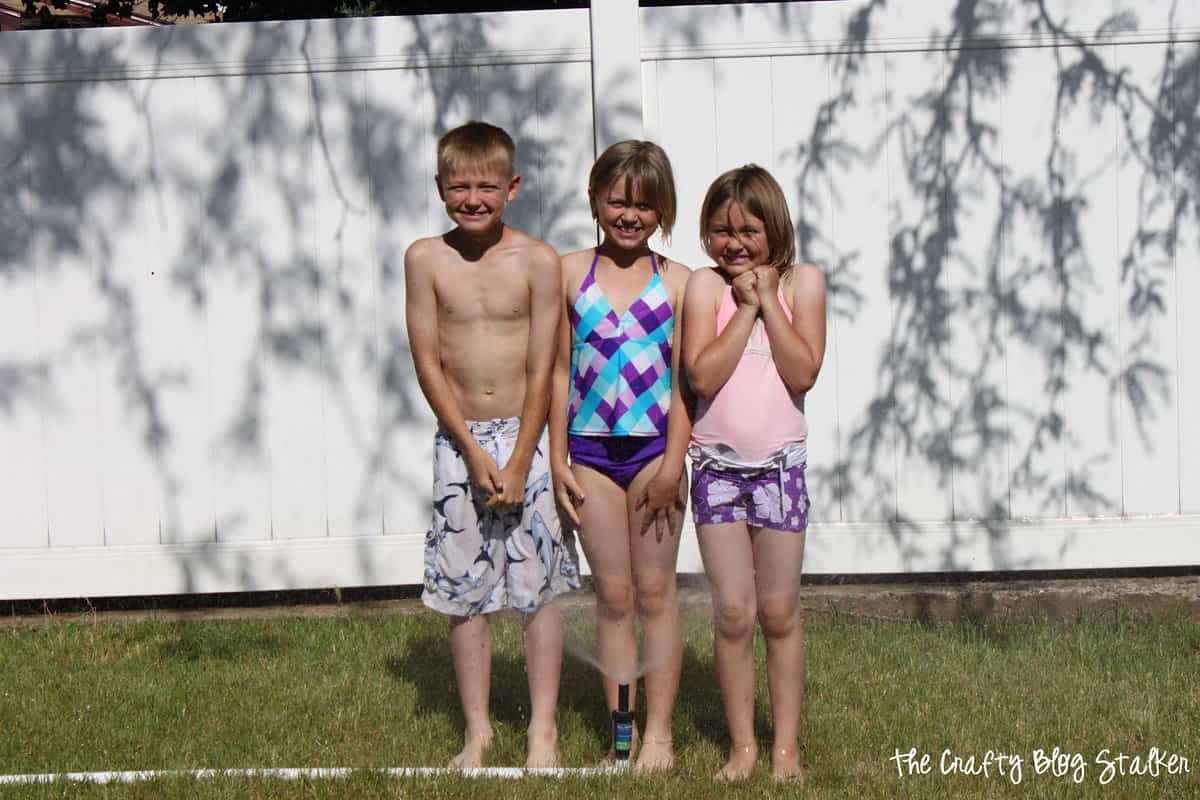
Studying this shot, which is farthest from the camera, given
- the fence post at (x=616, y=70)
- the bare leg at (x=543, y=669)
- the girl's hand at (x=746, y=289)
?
the fence post at (x=616, y=70)

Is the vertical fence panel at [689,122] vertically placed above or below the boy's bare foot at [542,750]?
above

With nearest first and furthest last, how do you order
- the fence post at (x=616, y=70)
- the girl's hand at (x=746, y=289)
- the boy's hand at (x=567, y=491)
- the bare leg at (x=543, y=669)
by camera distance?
the girl's hand at (x=746, y=289), the boy's hand at (x=567, y=491), the bare leg at (x=543, y=669), the fence post at (x=616, y=70)

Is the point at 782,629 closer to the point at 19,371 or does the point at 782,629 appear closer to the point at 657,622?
the point at 657,622

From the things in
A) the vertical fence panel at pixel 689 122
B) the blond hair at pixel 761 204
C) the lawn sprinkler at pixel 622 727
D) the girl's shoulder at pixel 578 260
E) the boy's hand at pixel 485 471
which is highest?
the vertical fence panel at pixel 689 122

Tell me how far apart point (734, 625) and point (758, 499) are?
0.32m

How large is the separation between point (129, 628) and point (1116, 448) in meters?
3.48

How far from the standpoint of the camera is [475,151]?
3891 millimetres

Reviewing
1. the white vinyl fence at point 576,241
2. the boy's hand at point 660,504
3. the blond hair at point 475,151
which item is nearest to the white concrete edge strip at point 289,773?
the boy's hand at point 660,504

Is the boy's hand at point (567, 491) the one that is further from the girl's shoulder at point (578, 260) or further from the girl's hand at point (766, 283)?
the girl's hand at point (766, 283)

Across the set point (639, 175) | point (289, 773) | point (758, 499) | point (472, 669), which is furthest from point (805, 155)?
point (289, 773)

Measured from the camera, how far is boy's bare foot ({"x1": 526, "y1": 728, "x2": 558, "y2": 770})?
3918 mm

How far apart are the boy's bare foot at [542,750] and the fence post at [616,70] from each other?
213 cm

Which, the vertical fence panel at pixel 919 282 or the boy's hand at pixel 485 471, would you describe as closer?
the boy's hand at pixel 485 471

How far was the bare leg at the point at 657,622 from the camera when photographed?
3871 millimetres
